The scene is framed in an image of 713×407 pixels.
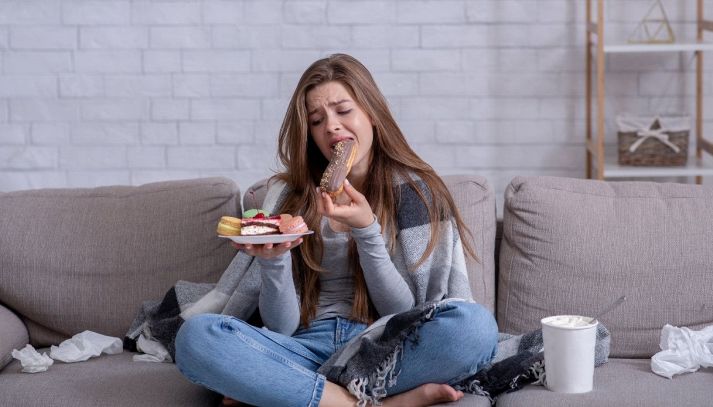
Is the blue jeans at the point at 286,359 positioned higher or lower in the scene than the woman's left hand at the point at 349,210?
lower

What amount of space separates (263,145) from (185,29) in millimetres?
502

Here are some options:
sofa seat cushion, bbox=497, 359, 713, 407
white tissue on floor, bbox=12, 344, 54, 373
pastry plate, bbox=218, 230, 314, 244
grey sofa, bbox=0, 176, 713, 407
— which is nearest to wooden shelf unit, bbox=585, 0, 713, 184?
grey sofa, bbox=0, 176, 713, 407

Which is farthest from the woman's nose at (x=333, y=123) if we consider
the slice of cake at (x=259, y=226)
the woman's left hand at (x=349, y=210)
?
the slice of cake at (x=259, y=226)

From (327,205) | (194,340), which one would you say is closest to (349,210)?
(327,205)

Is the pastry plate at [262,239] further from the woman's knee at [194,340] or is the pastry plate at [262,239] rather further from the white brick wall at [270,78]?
the white brick wall at [270,78]

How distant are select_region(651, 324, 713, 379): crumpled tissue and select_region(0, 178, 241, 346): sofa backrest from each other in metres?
1.09

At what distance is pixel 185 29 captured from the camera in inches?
144

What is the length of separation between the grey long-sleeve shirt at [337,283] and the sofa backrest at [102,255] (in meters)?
0.33

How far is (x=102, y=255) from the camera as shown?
8.62 ft

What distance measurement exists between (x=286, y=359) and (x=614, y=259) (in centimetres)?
87

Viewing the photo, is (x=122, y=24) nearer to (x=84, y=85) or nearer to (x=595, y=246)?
(x=84, y=85)

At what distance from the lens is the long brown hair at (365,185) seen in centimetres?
241

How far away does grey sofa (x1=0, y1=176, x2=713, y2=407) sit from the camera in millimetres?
2461

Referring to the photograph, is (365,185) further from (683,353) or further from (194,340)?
(683,353)
